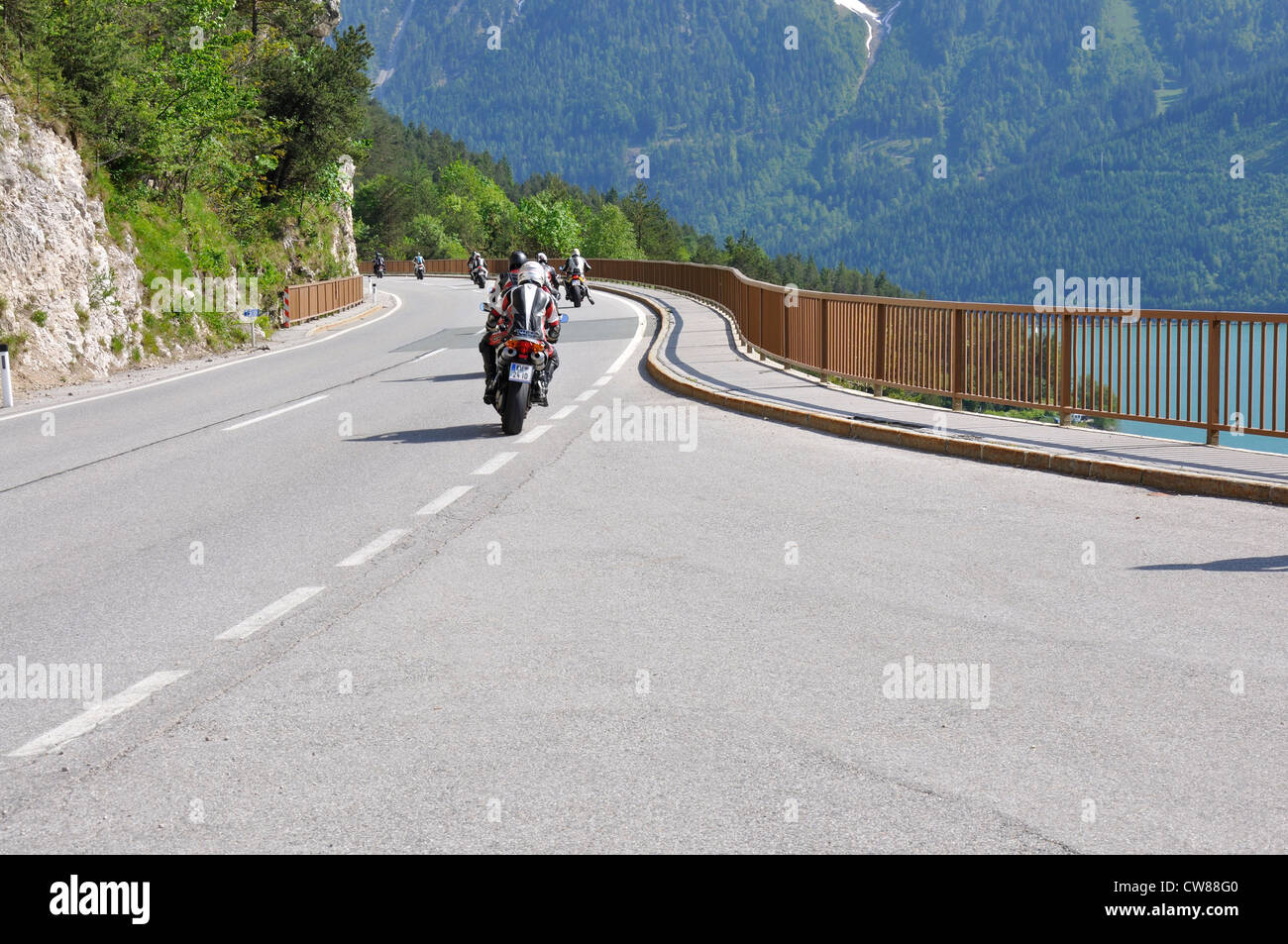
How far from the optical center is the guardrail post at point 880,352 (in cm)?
1659

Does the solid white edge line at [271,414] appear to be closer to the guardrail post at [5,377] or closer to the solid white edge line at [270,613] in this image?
the guardrail post at [5,377]

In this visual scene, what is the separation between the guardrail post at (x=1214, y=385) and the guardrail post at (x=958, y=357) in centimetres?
336

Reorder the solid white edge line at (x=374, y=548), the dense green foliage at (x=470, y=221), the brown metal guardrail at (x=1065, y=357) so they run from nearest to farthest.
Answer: the solid white edge line at (x=374, y=548)
the brown metal guardrail at (x=1065, y=357)
the dense green foliage at (x=470, y=221)

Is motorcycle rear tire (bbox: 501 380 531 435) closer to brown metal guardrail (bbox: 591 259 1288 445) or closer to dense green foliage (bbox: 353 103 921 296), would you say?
brown metal guardrail (bbox: 591 259 1288 445)

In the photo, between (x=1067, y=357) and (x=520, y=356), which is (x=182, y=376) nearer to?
→ (x=520, y=356)

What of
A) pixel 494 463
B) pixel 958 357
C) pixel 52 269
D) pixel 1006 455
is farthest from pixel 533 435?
pixel 52 269

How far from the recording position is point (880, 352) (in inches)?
659

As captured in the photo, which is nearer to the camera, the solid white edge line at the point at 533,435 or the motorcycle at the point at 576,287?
the solid white edge line at the point at 533,435

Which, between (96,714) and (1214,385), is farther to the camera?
(1214,385)

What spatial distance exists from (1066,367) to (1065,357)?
11cm

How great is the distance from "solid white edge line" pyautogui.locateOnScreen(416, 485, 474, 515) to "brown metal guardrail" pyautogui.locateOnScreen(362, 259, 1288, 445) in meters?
6.29

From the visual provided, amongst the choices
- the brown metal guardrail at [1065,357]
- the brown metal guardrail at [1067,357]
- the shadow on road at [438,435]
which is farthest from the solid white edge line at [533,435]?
the brown metal guardrail at [1067,357]

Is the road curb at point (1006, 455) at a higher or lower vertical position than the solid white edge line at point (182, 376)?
lower
